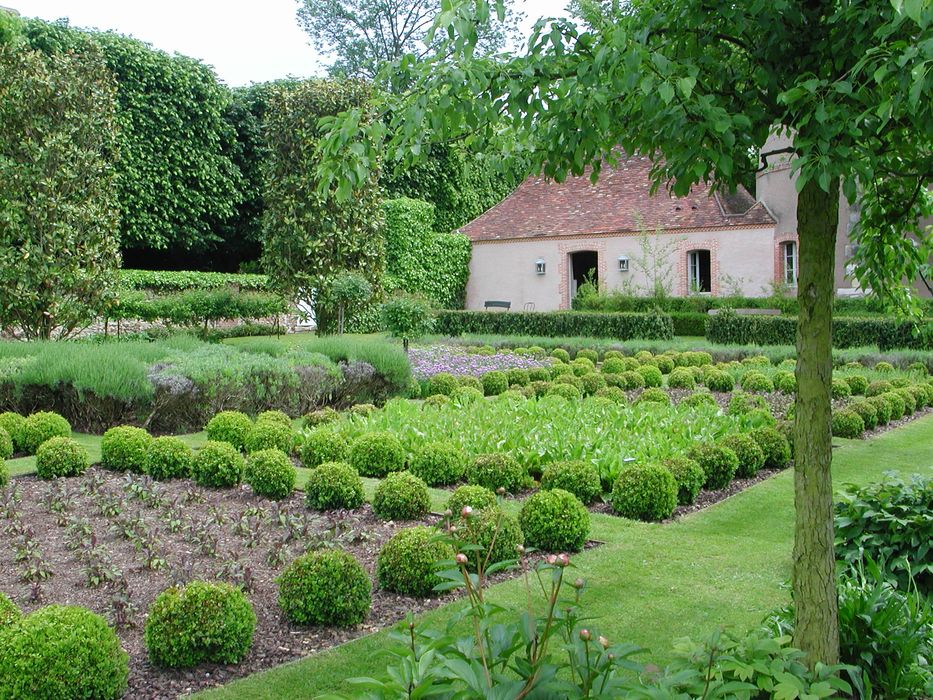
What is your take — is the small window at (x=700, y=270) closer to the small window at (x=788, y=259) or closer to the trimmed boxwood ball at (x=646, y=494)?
the small window at (x=788, y=259)

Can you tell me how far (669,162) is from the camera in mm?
2979

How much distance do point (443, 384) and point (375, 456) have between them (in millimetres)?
4300

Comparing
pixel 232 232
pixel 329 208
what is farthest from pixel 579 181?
pixel 329 208

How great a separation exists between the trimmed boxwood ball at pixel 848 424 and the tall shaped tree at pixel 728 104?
693cm

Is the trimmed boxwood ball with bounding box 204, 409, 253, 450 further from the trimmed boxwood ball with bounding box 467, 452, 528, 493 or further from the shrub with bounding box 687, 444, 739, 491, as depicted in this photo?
the shrub with bounding box 687, 444, 739, 491

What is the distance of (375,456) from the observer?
24.8 ft

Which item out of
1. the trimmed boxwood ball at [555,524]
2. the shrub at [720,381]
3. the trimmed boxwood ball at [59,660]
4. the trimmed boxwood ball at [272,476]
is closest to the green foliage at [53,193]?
the trimmed boxwood ball at [272,476]

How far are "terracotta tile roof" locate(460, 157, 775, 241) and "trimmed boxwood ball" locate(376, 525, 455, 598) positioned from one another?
20.9 m

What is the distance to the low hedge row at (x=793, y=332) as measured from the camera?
1622cm

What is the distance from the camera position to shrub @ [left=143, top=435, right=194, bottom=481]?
724 centimetres

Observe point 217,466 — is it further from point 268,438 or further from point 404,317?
point 404,317

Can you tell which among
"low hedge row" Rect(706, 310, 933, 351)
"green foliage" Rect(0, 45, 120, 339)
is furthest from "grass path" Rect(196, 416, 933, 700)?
"low hedge row" Rect(706, 310, 933, 351)

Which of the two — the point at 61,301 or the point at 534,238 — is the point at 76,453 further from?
the point at 534,238

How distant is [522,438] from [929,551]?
4034 mm
